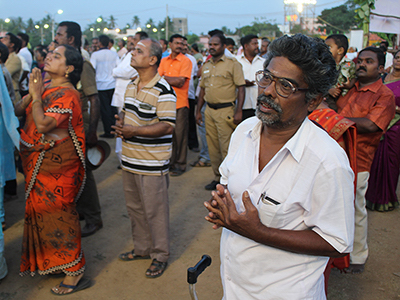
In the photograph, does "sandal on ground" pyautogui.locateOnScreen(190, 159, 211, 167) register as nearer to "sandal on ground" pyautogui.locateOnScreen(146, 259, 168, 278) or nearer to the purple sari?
the purple sari

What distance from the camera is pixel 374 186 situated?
4676 millimetres

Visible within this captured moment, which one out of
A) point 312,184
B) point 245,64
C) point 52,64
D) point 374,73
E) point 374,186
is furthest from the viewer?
point 245,64

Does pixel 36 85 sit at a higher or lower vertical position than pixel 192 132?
higher

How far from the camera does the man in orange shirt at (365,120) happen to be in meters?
3.24

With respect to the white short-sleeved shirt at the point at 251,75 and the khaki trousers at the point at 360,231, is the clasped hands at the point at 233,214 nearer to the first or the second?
the khaki trousers at the point at 360,231

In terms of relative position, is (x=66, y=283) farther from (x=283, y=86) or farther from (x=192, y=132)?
(x=192, y=132)

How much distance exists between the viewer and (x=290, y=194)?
141 centimetres

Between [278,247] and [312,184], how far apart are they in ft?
0.94

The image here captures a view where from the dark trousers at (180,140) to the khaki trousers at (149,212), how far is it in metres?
2.74

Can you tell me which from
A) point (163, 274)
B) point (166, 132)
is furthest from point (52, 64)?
point (163, 274)

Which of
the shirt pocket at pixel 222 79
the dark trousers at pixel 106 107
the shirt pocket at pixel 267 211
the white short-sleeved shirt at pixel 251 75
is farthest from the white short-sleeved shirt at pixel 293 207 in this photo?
the dark trousers at pixel 106 107

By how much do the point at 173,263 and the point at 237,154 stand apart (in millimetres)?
2215

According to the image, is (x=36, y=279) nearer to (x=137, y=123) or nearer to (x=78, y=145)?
(x=78, y=145)

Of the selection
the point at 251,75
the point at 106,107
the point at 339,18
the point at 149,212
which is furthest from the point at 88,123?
the point at 339,18
